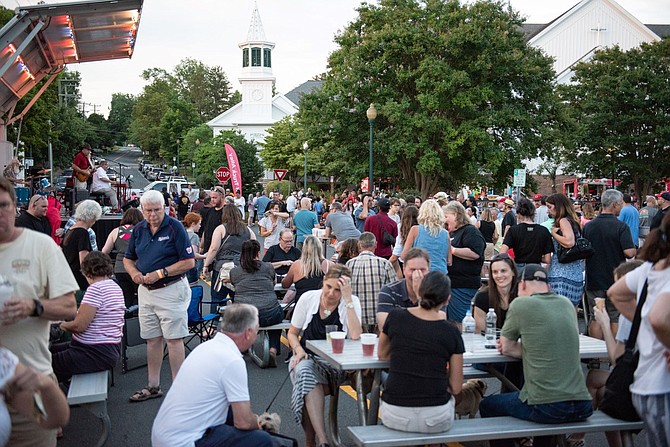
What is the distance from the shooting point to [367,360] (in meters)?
5.28

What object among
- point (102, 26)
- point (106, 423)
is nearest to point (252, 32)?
point (102, 26)

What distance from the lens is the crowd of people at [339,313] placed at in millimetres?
3668

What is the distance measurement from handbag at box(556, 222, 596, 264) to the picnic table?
2689 mm

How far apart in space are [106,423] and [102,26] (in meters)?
13.0

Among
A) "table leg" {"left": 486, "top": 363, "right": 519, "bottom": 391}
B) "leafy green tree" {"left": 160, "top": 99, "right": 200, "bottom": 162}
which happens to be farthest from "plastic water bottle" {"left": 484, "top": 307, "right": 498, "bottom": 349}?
"leafy green tree" {"left": 160, "top": 99, "right": 200, "bottom": 162}

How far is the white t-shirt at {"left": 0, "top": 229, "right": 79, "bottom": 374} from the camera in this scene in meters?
3.58

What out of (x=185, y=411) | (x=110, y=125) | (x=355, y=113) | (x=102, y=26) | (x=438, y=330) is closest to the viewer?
(x=185, y=411)

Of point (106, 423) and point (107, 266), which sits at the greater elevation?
point (107, 266)

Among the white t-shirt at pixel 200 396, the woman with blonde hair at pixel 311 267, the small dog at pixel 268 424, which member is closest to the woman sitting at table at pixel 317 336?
the small dog at pixel 268 424

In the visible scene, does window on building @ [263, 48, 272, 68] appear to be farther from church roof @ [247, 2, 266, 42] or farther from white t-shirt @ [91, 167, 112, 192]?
white t-shirt @ [91, 167, 112, 192]

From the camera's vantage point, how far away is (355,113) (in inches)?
1339

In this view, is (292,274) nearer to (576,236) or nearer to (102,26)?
(576,236)

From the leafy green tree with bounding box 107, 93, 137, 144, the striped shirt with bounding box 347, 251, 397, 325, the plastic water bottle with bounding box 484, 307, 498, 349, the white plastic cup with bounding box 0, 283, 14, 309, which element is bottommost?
the plastic water bottle with bounding box 484, 307, 498, 349

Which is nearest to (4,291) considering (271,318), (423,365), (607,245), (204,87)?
(423,365)
